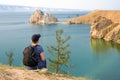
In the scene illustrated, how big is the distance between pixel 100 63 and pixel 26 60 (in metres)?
45.4

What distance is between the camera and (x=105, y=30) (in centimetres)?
10494

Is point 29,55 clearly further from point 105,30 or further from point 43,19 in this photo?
point 43,19

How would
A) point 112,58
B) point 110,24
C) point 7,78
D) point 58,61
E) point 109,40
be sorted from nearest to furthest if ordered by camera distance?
point 7,78 < point 58,61 < point 112,58 < point 109,40 < point 110,24

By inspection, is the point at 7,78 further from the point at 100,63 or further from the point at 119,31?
the point at 119,31

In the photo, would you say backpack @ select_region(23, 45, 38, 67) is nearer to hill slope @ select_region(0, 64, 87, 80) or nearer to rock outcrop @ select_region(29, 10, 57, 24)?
hill slope @ select_region(0, 64, 87, 80)

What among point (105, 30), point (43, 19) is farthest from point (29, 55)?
point (43, 19)

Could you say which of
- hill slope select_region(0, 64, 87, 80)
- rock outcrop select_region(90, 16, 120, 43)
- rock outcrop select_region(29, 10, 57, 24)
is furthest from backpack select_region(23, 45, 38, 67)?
rock outcrop select_region(29, 10, 57, 24)

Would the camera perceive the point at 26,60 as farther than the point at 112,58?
No

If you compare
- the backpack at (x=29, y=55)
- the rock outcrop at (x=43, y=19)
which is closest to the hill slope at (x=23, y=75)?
the backpack at (x=29, y=55)

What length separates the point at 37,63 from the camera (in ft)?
37.5

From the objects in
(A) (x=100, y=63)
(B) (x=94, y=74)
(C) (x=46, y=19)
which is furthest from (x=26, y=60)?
(C) (x=46, y=19)

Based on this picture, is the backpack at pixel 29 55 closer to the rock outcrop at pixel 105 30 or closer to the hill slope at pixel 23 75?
the hill slope at pixel 23 75

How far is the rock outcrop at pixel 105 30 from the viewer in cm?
9937

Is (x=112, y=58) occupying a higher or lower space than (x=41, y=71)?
lower
